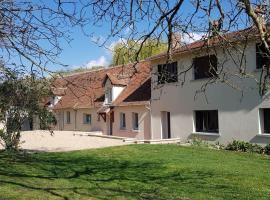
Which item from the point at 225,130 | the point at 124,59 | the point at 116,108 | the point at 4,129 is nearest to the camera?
the point at 124,59

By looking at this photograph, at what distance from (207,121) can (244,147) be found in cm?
408

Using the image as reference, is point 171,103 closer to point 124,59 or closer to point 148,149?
point 148,149

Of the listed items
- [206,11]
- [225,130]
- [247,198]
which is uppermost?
[206,11]

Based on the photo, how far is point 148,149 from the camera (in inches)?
939

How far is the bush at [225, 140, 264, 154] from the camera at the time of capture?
23.7 metres

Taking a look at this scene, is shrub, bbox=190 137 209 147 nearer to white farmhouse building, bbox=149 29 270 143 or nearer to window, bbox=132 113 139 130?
white farmhouse building, bbox=149 29 270 143

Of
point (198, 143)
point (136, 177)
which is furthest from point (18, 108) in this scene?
point (198, 143)

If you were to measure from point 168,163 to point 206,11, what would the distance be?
33.6ft

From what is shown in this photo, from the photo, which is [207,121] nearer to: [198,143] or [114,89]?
[198,143]

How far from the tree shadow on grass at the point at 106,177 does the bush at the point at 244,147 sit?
25.0 ft

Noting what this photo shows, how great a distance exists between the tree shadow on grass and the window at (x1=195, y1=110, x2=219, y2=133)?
988cm

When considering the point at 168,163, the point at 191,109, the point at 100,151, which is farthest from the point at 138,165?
the point at 191,109

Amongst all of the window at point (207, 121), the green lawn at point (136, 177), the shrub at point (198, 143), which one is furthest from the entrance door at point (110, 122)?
the green lawn at point (136, 177)

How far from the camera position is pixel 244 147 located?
24453 mm
